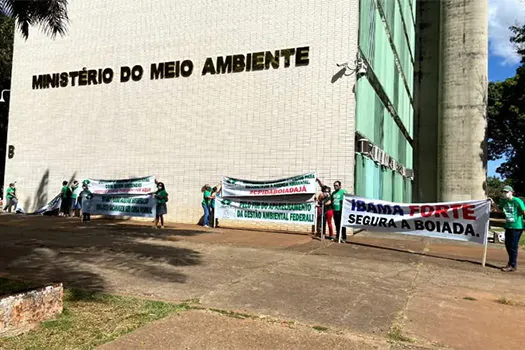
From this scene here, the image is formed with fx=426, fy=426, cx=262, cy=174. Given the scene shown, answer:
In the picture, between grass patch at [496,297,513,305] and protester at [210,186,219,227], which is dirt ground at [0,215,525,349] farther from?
protester at [210,186,219,227]

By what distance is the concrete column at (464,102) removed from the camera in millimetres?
27641

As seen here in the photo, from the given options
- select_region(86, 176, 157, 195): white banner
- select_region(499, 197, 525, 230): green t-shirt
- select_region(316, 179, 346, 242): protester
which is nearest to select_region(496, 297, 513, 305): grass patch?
select_region(499, 197, 525, 230): green t-shirt

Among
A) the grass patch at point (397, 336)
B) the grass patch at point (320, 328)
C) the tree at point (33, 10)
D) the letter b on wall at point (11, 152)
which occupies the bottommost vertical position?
the grass patch at point (397, 336)

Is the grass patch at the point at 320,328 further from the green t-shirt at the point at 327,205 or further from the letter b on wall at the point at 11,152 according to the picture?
the letter b on wall at the point at 11,152

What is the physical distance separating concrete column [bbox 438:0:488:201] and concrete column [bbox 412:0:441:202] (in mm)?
4763

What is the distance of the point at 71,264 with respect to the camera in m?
7.66

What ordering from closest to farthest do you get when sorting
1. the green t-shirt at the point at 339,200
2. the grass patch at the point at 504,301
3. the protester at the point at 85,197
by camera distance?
the grass patch at the point at 504,301
the green t-shirt at the point at 339,200
the protester at the point at 85,197

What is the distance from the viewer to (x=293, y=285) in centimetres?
657

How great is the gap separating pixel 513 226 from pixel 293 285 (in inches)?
203

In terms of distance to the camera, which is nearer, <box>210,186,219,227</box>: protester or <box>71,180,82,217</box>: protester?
<box>210,186,219,227</box>: protester

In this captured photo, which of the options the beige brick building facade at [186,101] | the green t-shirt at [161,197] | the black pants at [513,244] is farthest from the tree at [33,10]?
the black pants at [513,244]

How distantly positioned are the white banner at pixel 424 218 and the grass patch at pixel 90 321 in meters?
7.41

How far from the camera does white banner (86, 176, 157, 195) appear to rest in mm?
15742

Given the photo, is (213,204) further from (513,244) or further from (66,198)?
(513,244)
